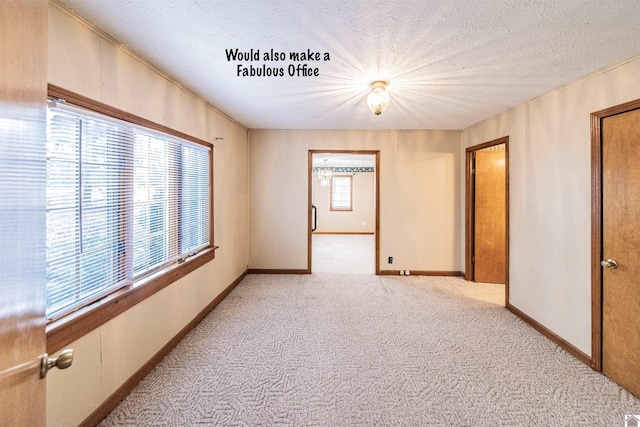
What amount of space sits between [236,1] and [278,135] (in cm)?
324

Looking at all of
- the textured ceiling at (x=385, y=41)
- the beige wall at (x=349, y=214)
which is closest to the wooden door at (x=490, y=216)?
the textured ceiling at (x=385, y=41)

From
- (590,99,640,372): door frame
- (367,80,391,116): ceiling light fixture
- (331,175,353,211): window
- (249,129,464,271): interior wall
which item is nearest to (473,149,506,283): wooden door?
(249,129,464,271): interior wall

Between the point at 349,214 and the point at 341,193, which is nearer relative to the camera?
the point at 349,214

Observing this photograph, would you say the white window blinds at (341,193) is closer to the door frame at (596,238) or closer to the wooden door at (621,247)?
the door frame at (596,238)

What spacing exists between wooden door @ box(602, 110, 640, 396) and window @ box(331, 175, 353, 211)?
8103 millimetres

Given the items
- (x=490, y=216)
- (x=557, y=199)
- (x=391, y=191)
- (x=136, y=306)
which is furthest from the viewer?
(x=391, y=191)

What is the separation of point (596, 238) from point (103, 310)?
3552 millimetres

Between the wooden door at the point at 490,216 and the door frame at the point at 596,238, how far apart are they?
78.5 inches

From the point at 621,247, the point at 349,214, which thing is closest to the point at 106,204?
the point at 621,247

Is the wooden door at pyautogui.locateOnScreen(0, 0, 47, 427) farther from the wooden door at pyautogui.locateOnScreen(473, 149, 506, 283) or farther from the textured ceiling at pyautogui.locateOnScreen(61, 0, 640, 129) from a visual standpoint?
the wooden door at pyautogui.locateOnScreen(473, 149, 506, 283)

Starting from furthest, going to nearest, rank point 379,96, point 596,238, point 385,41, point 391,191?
point 391,191 < point 379,96 < point 596,238 < point 385,41

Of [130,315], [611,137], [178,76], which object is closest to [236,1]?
[178,76]

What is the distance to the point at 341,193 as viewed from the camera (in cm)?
1034

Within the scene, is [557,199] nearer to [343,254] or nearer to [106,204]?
[106,204]
